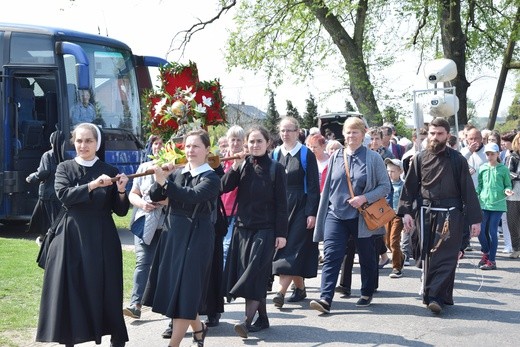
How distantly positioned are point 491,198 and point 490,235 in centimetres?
58

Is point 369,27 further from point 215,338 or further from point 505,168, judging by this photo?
point 215,338

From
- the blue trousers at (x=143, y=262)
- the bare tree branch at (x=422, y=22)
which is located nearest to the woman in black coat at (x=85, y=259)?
the blue trousers at (x=143, y=262)

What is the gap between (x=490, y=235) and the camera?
11195 mm

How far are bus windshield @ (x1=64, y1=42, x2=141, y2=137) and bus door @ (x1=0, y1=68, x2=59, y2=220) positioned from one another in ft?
1.11

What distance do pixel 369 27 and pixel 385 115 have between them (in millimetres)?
2988

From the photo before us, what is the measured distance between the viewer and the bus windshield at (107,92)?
1466cm

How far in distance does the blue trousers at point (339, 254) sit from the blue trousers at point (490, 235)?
9.88ft

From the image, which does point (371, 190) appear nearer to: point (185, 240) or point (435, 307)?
point (435, 307)

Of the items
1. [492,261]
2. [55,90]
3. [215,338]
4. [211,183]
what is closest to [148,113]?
[211,183]

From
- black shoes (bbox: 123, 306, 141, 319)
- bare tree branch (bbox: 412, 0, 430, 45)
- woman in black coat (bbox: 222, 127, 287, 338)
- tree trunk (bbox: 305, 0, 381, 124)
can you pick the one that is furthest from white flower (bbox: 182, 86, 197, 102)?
tree trunk (bbox: 305, 0, 381, 124)

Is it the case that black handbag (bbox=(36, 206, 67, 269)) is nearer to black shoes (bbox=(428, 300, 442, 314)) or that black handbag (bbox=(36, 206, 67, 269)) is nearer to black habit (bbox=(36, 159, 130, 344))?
A: black habit (bbox=(36, 159, 130, 344))

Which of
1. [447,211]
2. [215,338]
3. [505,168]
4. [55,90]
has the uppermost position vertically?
[55,90]

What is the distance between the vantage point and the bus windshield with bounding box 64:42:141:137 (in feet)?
48.1

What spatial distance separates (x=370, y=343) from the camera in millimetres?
7074
